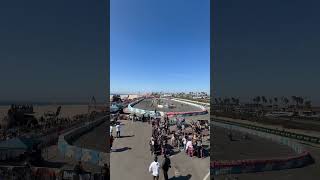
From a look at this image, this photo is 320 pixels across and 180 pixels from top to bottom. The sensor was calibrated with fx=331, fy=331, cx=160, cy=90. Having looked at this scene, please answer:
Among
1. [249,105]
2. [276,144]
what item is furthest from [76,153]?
[249,105]

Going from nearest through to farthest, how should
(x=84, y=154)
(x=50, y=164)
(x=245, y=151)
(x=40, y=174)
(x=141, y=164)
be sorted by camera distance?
(x=40, y=174) < (x=141, y=164) < (x=84, y=154) < (x=50, y=164) < (x=245, y=151)

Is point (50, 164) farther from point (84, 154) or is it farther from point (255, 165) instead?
point (255, 165)

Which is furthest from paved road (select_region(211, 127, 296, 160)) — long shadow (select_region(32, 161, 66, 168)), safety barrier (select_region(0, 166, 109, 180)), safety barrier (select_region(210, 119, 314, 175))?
safety barrier (select_region(0, 166, 109, 180))

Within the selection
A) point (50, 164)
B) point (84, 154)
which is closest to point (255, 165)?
point (84, 154)

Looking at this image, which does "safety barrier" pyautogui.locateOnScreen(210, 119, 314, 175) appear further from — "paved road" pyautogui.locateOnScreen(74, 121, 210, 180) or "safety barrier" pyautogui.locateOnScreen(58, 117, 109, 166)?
"safety barrier" pyautogui.locateOnScreen(58, 117, 109, 166)

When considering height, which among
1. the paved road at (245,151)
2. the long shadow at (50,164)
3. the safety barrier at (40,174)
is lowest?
the paved road at (245,151)

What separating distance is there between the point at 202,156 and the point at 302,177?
4457 millimetres

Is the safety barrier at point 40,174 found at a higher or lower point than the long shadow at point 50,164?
higher

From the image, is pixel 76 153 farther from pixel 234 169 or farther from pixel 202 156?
pixel 234 169

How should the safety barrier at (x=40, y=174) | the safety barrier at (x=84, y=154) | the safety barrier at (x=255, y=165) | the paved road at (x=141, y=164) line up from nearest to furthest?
the safety barrier at (x=40, y=174) → the paved road at (x=141, y=164) → the safety barrier at (x=255, y=165) → the safety barrier at (x=84, y=154)

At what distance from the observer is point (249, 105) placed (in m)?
101

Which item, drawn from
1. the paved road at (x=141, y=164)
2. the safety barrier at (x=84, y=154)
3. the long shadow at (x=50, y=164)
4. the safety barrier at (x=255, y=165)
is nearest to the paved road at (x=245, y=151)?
the safety barrier at (x=255, y=165)

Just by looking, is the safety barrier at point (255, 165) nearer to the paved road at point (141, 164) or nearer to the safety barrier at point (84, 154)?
the paved road at point (141, 164)

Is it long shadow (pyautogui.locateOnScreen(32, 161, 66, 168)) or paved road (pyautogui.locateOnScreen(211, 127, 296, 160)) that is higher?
long shadow (pyautogui.locateOnScreen(32, 161, 66, 168))
